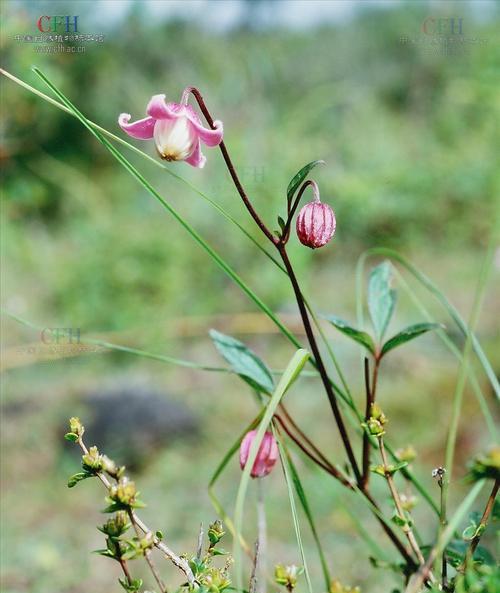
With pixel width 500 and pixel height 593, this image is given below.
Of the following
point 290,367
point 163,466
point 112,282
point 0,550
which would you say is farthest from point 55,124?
point 290,367

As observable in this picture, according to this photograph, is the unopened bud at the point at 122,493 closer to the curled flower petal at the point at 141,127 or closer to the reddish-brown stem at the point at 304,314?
the reddish-brown stem at the point at 304,314

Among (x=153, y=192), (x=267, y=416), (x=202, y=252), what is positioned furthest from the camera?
(x=202, y=252)

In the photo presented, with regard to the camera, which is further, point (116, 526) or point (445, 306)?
point (445, 306)

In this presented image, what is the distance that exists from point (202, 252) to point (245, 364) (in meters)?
1.94

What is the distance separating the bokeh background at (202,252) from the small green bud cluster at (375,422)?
0.40 feet

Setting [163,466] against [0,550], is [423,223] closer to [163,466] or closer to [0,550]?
[163,466]

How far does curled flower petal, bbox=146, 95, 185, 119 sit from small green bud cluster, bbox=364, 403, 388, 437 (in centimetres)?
21

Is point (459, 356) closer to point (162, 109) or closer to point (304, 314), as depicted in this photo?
point (304, 314)

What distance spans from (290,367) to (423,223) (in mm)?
2487

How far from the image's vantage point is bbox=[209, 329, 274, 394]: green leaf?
401 mm

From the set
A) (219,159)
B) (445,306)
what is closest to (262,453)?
(445,306)

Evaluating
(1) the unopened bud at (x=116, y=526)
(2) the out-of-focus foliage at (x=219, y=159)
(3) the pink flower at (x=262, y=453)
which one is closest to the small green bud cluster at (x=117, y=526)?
(1) the unopened bud at (x=116, y=526)

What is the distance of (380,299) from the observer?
456mm

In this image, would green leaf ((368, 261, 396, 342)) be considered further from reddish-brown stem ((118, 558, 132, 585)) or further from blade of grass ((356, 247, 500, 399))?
reddish-brown stem ((118, 558, 132, 585))
